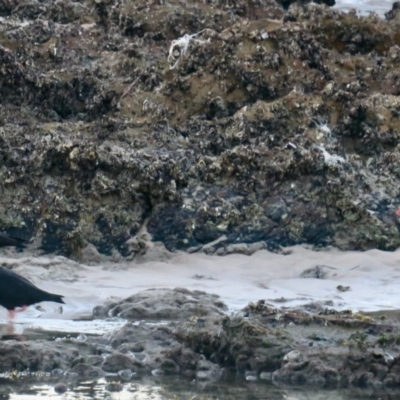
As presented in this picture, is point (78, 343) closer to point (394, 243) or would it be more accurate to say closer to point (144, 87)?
point (394, 243)

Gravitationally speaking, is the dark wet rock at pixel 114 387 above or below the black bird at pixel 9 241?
below

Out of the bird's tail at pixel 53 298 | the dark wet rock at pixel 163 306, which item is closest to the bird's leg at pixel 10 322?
the bird's tail at pixel 53 298

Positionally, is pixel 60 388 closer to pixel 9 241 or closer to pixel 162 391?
pixel 162 391

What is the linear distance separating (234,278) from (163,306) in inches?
50.1

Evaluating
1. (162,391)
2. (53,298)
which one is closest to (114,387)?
(162,391)

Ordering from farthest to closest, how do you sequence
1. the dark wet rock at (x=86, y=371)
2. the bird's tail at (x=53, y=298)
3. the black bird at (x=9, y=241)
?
the black bird at (x=9, y=241), the bird's tail at (x=53, y=298), the dark wet rock at (x=86, y=371)

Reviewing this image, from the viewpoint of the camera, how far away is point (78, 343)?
7449mm

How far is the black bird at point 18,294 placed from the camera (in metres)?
8.43

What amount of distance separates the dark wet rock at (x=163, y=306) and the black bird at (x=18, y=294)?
→ 358 millimetres

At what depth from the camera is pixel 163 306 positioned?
853 cm

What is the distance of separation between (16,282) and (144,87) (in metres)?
3.89

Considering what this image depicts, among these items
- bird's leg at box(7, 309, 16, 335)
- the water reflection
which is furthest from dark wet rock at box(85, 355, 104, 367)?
bird's leg at box(7, 309, 16, 335)

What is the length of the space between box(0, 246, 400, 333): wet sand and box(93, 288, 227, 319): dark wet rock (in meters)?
0.15

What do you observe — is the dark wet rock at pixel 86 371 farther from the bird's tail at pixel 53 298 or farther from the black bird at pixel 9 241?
the black bird at pixel 9 241
